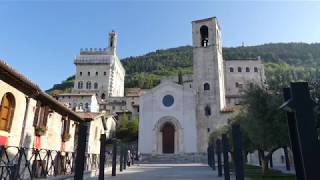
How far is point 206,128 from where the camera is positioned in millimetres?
48844

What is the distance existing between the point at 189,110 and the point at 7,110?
123 feet

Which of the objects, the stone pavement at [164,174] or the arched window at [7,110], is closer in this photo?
the arched window at [7,110]

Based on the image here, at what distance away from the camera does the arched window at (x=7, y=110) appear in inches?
544

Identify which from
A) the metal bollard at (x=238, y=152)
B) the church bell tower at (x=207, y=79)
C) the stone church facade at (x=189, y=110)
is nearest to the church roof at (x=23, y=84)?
the metal bollard at (x=238, y=152)

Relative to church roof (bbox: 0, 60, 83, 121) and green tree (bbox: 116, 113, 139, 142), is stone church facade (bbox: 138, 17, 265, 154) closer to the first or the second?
green tree (bbox: 116, 113, 139, 142)

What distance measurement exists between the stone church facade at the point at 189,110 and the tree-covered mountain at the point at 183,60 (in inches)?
2684

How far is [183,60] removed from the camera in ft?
517

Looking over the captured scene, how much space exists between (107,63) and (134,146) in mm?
43836

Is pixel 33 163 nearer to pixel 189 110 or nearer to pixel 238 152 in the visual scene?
pixel 238 152

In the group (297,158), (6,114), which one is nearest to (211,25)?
(6,114)

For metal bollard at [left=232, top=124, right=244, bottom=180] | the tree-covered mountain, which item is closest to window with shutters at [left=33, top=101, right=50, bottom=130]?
metal bollard at [left=232, top=124, right=244, bottom=180]

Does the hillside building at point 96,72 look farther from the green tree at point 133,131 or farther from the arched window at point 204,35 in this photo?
the arched window at point 204,35

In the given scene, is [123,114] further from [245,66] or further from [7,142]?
[7,142]

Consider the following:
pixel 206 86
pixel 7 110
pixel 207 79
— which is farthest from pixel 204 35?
pixel 7 110
